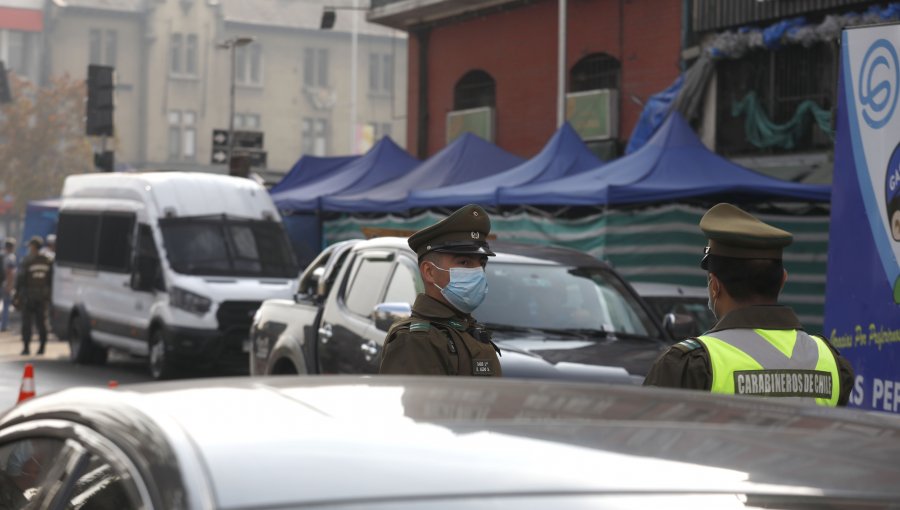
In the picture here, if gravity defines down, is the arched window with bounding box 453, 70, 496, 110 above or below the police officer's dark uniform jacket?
above

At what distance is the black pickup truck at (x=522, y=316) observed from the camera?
8.66m

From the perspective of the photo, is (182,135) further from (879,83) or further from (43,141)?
(879,83)

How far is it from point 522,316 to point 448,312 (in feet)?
13.7

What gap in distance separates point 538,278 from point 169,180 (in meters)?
10.3

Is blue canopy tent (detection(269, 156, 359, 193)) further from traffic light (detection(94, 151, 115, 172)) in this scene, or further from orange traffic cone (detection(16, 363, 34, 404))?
orange traffic cone (detection(16, 363, 34, 404))

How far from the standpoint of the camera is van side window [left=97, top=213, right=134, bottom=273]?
1936 centimetres

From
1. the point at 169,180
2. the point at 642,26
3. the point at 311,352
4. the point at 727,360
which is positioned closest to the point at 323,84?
the point at 642,26

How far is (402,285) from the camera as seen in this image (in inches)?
384

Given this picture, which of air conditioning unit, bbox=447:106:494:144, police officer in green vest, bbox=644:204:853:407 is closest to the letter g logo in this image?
police officer in green vest, bbox=644:204:853:407

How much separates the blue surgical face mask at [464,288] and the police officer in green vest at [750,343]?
3.73 feet

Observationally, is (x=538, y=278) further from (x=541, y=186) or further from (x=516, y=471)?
(x=541, y=186)

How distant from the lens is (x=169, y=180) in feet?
62.7

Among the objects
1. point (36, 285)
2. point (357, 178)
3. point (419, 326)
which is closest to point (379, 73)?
point (357, 178)

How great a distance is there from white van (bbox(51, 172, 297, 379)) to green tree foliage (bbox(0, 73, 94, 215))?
1654 inches
